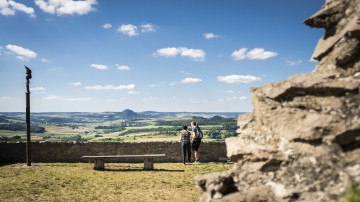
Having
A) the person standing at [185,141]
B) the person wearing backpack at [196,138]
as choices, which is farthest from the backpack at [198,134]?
the person standing at [185,141]

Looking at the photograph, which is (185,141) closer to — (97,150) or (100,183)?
(97,150)

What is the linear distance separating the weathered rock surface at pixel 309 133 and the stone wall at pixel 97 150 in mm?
13406

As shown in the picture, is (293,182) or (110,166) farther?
(110,166)

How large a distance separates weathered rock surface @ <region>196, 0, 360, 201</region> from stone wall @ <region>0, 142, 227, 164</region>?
528 inches

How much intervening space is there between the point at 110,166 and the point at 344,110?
14.3 m

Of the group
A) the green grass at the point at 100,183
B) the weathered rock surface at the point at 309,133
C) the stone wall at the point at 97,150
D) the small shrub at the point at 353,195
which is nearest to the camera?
the small shrub at the point at 353,195

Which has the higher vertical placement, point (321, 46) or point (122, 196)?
point (321, 46)

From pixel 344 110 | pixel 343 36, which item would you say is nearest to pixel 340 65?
pixel 343 36

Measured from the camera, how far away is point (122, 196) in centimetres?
1080

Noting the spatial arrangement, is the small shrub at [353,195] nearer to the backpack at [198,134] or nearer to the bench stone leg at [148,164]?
the bench stone leg at [148,164]

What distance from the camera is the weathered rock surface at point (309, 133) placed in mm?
4770

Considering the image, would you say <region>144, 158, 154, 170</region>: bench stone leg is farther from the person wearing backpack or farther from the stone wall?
the stone wall

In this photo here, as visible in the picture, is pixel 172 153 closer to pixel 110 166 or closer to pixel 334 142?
pixel 110 166

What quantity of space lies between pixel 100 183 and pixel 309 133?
954cm
